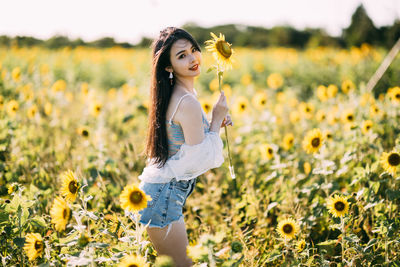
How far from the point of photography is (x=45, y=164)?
272cm

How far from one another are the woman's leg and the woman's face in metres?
0.86

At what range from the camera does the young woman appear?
5.61 ft

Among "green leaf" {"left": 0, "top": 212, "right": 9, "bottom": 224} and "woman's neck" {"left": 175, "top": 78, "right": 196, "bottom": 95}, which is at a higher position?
"woman's neck" {"left": 175, "top": 78, "right": 196, "bottom": 95}

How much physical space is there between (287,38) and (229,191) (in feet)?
83.7

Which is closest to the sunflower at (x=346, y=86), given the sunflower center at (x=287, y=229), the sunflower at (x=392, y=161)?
the sunflower at (x=392, y=161)

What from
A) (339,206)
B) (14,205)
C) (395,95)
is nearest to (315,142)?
(339,206)

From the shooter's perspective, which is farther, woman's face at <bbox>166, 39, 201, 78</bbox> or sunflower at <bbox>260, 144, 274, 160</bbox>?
sunflower at <bbox>260, 144, 274, 160</bbox>

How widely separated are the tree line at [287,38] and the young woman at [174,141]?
3.23m

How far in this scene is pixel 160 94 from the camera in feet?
6.04

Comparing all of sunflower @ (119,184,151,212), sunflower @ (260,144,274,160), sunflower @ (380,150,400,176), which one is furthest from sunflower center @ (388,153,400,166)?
sunflower @ (119,184,151,212)

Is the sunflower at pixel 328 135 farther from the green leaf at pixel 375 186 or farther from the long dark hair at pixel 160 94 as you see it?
the long dark hair at pixel 160 94

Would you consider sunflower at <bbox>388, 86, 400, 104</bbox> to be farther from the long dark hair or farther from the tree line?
the tree line

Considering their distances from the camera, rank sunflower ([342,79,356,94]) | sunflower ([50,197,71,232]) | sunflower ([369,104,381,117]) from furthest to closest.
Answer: sunflower ([342,79,356,94]) < sunflower ([369,104,381,117]) < sunflower ([50,197,71,232])

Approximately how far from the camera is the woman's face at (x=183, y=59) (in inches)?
72.6
